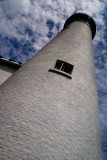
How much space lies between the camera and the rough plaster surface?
3.05 meters

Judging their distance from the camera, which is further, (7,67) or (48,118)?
(7,67)

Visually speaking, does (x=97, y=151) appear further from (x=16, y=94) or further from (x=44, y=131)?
(x=16, y=94)

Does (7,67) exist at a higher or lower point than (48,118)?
higher

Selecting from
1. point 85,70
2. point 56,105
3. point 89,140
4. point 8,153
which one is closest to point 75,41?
point 85,70

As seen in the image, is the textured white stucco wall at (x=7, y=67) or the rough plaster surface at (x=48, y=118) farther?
the textured white stucco wall at (x=7, y=67)

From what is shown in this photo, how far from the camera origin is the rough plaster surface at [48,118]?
305 centimetres

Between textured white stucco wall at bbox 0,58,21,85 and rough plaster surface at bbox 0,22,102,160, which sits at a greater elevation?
textured white stucco wall at bbox 0,58,21,85

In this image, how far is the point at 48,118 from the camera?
3.60 metres

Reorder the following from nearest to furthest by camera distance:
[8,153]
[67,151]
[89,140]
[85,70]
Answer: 1. [8,153]
2. [67,151]
3. [89,140]
4. [85,70]

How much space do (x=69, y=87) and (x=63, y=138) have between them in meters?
1.79

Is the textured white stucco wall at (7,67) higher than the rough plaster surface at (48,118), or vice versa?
the textured white stucco wall at (7,67)

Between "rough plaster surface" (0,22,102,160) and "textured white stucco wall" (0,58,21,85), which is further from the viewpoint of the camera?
"textured white stucco wall" (0,58,21,85)

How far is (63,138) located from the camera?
11.1 feet

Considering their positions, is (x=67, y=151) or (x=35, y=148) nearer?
(x=35, y=148)
